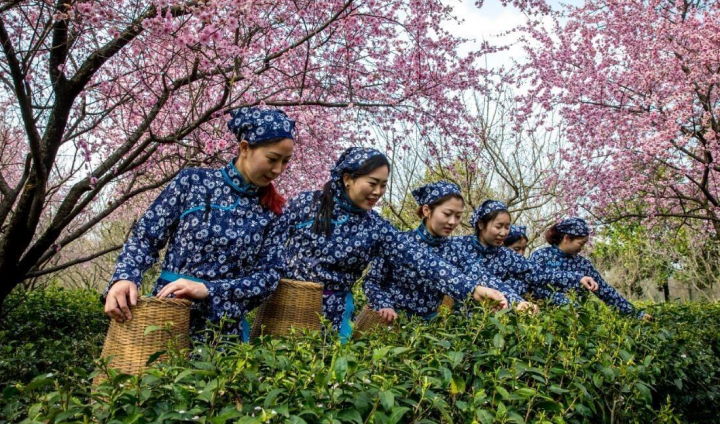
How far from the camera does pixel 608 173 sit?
30.4 feet

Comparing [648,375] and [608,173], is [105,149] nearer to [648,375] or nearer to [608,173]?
[648,375]

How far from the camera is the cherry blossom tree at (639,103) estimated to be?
7465 millimetres

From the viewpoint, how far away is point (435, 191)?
14.1 feet

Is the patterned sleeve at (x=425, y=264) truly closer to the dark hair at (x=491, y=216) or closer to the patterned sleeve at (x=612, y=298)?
the dark hair at (x=491, y=216)

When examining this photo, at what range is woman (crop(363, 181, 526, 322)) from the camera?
3840 millimetres

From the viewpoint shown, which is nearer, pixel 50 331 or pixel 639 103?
pixel 50 331

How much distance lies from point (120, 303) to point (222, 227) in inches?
22.9

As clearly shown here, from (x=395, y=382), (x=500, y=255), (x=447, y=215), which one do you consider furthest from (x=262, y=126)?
(x=500, y=255)

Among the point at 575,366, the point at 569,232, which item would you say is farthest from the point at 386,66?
the point at 575,366

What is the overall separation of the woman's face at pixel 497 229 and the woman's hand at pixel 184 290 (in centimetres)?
310

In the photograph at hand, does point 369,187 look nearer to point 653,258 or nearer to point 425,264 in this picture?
point 425,264

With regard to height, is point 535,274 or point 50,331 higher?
point 535,274

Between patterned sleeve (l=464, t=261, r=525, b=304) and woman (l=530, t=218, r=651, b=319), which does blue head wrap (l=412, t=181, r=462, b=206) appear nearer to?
patterned sleeve (l=464, t=261, r=525, b=304)

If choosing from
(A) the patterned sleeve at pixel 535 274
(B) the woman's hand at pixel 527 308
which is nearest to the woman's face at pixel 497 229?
(A) the patterned sleeve at pixel 535 274
